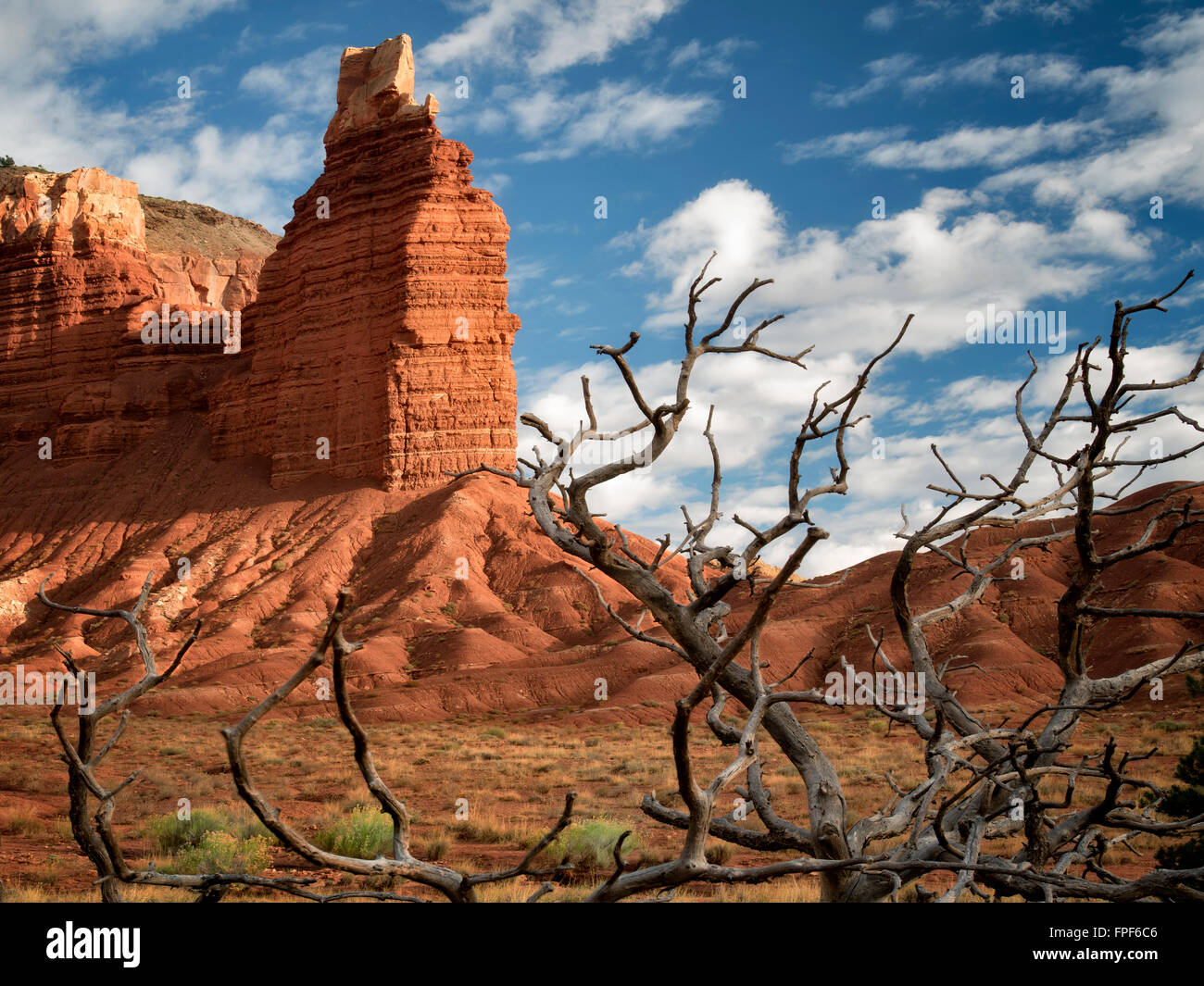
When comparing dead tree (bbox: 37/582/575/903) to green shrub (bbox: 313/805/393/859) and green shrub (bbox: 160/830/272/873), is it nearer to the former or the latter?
green shrub (bbox: 160/830/272/873)

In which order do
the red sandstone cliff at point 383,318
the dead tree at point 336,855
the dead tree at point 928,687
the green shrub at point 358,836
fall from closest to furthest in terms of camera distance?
the dead tree at point 336,855, the dead tree at point 928,687, the green shrub at point 358,836, the red sandstone cliff at point 383,318

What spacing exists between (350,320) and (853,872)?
60.1 m

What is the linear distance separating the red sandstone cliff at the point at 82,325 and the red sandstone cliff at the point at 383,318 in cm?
709

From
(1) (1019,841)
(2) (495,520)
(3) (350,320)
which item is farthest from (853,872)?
(3) (350,320)

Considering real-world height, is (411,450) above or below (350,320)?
below

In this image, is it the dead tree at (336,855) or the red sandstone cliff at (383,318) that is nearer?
the dead tree at (336,855)

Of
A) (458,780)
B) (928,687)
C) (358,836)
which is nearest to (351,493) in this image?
(458,780)

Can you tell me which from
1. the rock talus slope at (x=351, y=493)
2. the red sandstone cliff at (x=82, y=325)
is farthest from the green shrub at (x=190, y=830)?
the red sandstone cliff at (x=82, y=325)

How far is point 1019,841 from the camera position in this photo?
1233 cm

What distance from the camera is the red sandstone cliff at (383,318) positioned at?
184ft

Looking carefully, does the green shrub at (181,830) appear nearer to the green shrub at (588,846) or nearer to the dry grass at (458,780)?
the dry grass at (458,780)

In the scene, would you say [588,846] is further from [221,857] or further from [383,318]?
[383,318]
